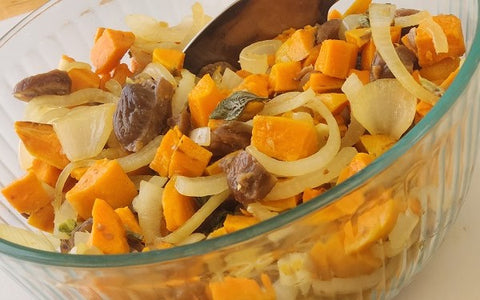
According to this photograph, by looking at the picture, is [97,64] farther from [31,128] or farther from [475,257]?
[475,257]

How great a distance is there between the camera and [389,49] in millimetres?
1347

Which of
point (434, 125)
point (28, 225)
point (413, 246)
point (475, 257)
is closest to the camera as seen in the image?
point (434, 125)

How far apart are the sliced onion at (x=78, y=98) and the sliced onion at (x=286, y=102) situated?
41cm

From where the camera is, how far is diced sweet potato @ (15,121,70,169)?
1529 mm

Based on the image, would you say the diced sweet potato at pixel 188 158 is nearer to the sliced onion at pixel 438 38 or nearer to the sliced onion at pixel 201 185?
the sliced onion at pixel 201 185

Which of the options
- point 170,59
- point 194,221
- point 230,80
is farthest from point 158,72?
point 194,221

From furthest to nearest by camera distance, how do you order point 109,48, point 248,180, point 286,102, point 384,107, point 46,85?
point 109,48 → point 46,85 → point 286,102 → point 384,107 → point 248,180

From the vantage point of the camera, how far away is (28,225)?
1.54 m

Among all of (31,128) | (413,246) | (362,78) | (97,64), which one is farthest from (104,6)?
(413,246)

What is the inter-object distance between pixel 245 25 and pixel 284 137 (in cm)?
51

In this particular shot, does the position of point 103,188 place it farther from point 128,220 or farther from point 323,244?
point 323,244

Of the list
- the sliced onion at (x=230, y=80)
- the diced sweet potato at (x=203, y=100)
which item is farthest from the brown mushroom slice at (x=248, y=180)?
the sliced onion at (x=230, y=80)

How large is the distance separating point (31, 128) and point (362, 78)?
2.41 ft

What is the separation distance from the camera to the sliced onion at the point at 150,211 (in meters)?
1.32
